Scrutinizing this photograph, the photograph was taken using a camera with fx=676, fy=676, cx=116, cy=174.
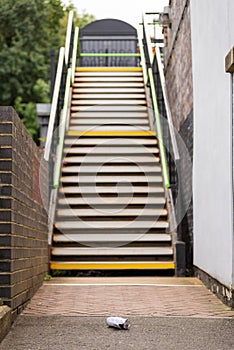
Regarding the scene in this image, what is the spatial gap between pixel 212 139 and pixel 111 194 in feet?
10.8

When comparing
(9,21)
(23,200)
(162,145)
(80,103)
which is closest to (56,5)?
(9,21)

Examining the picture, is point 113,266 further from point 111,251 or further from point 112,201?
point 112,201

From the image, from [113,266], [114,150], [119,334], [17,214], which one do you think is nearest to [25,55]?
[114,150]

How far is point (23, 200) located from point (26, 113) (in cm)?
1568

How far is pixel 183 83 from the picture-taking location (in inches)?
380

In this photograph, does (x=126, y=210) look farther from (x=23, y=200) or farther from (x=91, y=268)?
(x=23, y=200)

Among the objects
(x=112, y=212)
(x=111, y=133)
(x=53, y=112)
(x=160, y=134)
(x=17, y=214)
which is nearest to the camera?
(x=17, y=214)

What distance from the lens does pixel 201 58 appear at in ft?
24.6

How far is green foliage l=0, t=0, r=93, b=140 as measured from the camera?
21.0 metres

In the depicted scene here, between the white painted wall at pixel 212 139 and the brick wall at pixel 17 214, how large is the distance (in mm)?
1645

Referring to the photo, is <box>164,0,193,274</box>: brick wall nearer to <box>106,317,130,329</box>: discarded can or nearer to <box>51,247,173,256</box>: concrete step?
<box>51,247,173,256</box>: concrete step

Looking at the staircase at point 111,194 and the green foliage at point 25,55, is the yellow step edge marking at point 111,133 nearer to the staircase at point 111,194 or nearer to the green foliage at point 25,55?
the staircase at point 111,194

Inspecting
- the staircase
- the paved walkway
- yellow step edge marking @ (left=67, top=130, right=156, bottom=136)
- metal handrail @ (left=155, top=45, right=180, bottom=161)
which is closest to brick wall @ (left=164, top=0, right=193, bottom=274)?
metal handrail @ (left=155, top=45, right=180, bottom=161)

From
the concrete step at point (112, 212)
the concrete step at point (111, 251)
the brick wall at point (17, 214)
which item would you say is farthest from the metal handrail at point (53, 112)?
the brick wall at point (17, 214)
